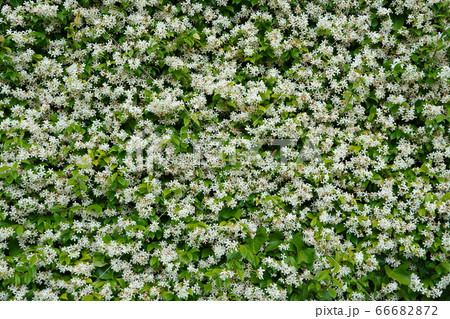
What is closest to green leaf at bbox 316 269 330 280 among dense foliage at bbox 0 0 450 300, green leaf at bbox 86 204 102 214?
dense foliage at bbox 0 0 450 300

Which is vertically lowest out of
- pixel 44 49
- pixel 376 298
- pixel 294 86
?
pixel 376 298

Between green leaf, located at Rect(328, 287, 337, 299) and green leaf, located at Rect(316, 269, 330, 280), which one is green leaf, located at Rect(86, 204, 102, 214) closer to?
green leaf, located at Rect(316, 269, 330, 280)

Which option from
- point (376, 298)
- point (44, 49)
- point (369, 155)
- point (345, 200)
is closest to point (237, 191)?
point (345, 200)

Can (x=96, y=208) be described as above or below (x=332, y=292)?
above

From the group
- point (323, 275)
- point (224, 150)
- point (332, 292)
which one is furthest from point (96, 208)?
point (332, 292)

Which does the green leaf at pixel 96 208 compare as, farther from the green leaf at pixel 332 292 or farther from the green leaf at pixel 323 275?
the green leaf at pixel 332 292

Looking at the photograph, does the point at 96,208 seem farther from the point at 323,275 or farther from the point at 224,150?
the point at 323,275

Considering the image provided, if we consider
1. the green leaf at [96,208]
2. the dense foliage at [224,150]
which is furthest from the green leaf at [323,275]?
the green leaf at [96,208]

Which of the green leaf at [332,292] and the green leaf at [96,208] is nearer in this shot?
the green leaf at [332,292]

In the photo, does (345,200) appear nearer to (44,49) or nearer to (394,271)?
(394,271)
